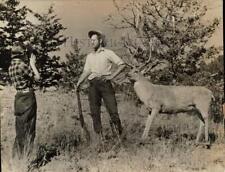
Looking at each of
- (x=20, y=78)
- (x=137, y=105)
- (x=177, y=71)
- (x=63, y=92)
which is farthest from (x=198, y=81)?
(x=20, y=78)

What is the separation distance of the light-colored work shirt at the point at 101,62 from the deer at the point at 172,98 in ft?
0.25

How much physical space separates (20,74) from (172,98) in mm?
685

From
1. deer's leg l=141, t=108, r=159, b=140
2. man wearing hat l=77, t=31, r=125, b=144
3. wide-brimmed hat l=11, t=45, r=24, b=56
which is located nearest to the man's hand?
man wearing hat l=77, t=31, r=125, b=144

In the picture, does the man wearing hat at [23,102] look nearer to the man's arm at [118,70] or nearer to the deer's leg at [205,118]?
the man's arm at [118,70]

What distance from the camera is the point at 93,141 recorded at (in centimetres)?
233

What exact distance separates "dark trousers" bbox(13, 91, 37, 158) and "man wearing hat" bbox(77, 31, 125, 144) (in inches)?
8.8

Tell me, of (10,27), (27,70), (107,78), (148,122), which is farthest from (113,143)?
(10,27)

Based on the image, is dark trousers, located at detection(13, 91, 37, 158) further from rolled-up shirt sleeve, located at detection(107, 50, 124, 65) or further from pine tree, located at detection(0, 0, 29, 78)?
rolled-up shirt sleeve, located at detection(107, 50, 124, 65)

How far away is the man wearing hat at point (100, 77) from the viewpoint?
231cm

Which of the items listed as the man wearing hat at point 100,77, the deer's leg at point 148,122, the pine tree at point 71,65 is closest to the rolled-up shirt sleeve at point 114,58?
the man wearing hat at point 100,77

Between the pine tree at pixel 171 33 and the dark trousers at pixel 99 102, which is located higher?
the pine tree at pixel 171 33

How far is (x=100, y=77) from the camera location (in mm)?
2326

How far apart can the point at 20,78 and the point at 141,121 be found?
569 mm

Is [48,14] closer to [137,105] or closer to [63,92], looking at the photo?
[63,92]
